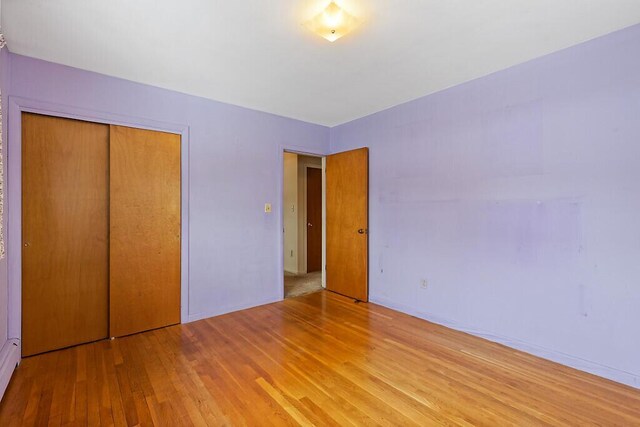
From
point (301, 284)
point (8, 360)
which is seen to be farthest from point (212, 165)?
point (301, 284)

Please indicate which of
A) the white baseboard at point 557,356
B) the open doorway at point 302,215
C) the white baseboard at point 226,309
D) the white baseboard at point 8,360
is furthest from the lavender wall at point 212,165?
the white baseboard at point 557,356

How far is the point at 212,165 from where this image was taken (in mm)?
3377

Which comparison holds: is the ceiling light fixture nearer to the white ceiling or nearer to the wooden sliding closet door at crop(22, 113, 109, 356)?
the white ceiling

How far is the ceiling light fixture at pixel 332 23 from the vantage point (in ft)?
6.02

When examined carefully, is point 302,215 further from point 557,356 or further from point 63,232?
point 557,356

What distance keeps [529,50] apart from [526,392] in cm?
259

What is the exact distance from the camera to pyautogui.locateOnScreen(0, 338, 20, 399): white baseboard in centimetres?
197

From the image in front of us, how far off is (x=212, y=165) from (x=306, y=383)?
8.11ft

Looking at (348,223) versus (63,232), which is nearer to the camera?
(63,232)

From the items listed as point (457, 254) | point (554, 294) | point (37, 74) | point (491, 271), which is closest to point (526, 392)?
point (554, 294)

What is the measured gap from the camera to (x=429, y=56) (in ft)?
8.02

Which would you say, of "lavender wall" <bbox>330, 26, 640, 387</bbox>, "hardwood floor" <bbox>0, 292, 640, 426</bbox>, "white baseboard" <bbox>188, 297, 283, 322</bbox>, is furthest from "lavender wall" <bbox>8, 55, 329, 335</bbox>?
"lavender wall" <bbox>330, 26, 640, 387</bbox>

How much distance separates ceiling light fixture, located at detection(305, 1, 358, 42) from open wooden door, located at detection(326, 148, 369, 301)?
199cm

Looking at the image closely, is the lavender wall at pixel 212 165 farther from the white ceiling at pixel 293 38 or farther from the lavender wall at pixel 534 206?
the lavender wall at pixel 534 206
